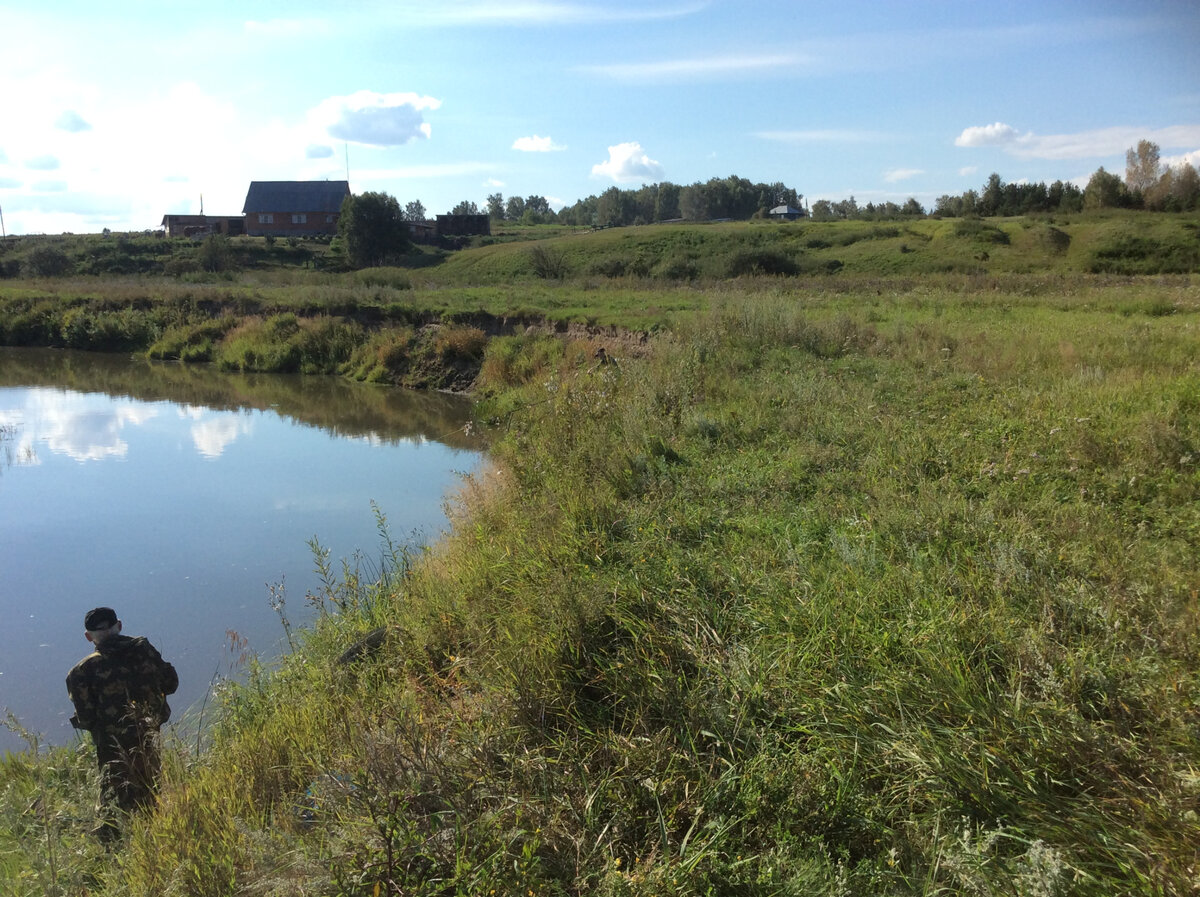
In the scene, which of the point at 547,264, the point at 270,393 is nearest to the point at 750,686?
the point at 270,393

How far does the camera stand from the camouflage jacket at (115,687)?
5.06m

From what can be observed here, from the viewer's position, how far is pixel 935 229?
176 feet

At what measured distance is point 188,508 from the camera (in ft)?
39.8

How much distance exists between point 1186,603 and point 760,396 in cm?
644

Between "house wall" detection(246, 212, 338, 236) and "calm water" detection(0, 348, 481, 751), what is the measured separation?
Result: 211 ft

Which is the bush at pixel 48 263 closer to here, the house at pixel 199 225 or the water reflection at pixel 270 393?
the house at pixel 199 225

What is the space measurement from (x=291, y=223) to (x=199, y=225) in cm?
973

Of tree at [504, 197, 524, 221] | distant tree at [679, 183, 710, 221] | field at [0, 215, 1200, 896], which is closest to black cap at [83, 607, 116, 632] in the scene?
field at [0, 215, 1200, 896]

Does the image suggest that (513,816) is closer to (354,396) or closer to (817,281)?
(354,396)

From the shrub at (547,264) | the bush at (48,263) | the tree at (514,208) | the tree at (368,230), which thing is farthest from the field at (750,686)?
the tree at (514,208)

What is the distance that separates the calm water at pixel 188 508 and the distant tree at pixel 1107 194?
56222mm

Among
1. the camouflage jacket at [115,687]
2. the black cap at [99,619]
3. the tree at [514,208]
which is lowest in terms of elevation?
the camouflage jacket at [115,687]

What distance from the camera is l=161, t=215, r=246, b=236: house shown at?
81419 mm

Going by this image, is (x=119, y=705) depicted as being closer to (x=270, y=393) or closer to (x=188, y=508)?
(x=188, y=508)
